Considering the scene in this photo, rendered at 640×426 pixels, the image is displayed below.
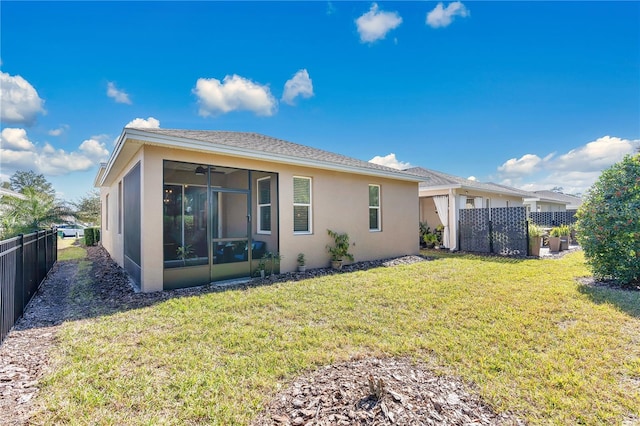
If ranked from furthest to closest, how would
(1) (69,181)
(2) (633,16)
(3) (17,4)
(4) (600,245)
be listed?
(1) (69,181) < (2) (633,16) < (3) (17,4) < (4) (600,245)

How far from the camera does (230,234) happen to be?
7.42 meters

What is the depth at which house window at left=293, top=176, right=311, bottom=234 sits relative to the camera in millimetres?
8367

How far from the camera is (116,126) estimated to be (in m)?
12.1

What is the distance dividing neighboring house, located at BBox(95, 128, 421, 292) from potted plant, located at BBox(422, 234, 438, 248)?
13.5 feet

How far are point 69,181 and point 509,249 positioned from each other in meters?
28.4

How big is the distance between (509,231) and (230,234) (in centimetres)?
1058

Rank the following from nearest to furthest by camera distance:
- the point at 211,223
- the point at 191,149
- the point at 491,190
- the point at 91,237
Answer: the point at 191,149 → the point at 211,223 → the point at 491,190 → the point at 91,237

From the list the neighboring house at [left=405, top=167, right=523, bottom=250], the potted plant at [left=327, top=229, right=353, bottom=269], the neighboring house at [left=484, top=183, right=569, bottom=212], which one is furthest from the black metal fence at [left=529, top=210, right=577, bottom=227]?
the potted plant at [left=327, top=229, right=353, bottom=269]

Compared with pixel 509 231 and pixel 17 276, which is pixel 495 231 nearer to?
pixel 509 231

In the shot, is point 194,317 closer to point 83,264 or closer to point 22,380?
point 22,380

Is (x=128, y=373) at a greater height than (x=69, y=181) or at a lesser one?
lesser

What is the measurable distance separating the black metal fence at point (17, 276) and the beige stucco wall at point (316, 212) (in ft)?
5.80

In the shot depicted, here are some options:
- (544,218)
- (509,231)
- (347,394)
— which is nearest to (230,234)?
(347,394)

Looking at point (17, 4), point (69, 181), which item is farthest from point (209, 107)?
point (69, 181)
